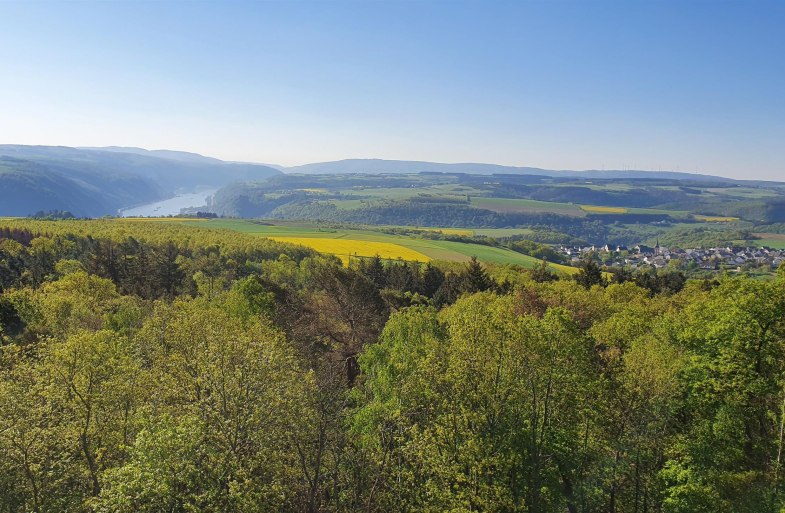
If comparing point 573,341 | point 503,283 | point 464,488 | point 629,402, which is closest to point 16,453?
point 464,488

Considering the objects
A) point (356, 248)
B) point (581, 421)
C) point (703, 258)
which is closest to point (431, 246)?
point (356, 248)

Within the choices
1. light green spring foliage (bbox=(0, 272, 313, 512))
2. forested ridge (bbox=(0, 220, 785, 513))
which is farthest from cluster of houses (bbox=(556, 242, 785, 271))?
light green spring foliage (bbox=(0, 272, 313, 512))

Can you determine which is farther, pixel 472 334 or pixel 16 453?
pixel 472 334

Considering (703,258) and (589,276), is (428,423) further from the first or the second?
(703,258)

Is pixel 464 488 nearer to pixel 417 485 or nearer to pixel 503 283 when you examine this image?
pixel 417 485

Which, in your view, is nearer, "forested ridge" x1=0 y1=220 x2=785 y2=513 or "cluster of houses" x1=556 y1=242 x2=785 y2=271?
"forested ridge" x1=0 y1=220 x2=785 y2=513

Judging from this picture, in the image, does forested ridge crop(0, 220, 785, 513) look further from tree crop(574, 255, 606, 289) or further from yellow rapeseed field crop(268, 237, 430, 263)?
yellow rapeseed field crop(268, 237, 430, 263)

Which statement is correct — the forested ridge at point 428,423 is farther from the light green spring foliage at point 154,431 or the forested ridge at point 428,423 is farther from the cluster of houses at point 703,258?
the cluster of houses at point 703,258

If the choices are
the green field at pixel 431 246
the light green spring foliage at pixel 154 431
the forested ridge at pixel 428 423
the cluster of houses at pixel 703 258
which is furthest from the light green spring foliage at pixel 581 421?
the cluster of houses at pixel 703 258
